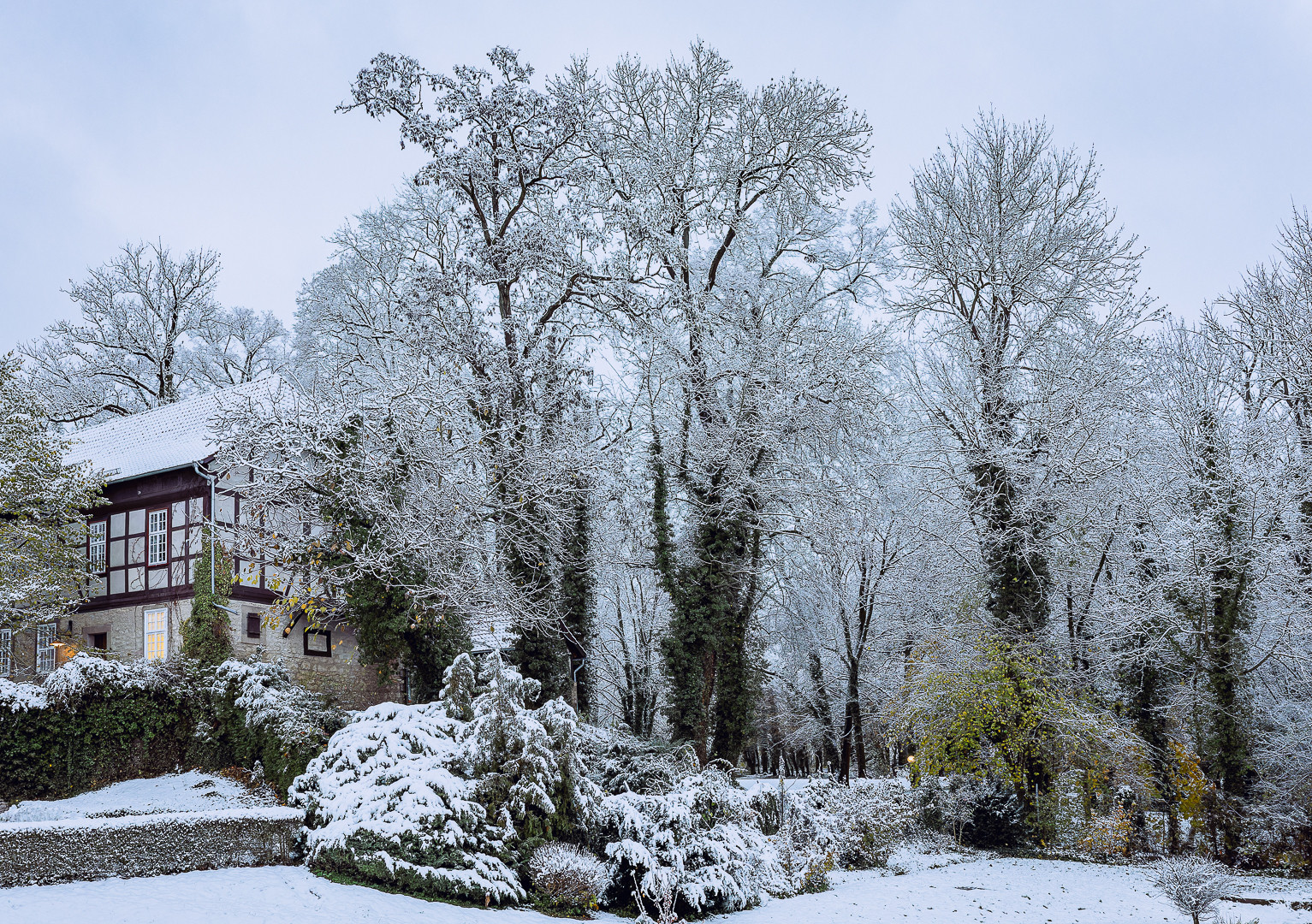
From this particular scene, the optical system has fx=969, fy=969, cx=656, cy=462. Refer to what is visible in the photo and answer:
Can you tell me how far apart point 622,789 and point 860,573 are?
40.1 feet

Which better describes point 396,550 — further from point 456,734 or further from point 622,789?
point 622,789

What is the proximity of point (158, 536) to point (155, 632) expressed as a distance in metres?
1.96

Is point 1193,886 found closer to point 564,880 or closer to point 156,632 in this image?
point 564,880

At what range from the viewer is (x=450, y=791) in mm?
11367

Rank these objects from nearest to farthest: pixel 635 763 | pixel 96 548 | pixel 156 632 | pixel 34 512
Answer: pixel 635 763
pixel 34 512
pixel 156 632
pixel 96 548

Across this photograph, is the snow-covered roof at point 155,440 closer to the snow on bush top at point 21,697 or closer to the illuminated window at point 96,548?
the illuminated window at point 96,548

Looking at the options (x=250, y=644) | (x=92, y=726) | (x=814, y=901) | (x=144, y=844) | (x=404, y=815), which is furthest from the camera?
(x=250, y=644)

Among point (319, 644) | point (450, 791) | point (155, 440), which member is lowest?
point (450, 791)

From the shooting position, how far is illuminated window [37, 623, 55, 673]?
20625mm

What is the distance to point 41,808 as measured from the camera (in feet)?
44.4

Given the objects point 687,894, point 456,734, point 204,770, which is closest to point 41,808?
point 204,770

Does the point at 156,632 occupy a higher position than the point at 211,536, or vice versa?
the point at 211,536

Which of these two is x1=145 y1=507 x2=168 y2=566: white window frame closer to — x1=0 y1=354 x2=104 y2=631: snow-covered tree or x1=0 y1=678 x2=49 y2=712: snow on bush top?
x1=0 y1=354 x2=104 y2=631: snow-covered tree

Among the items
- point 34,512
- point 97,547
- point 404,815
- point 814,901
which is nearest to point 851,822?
point 814,901
